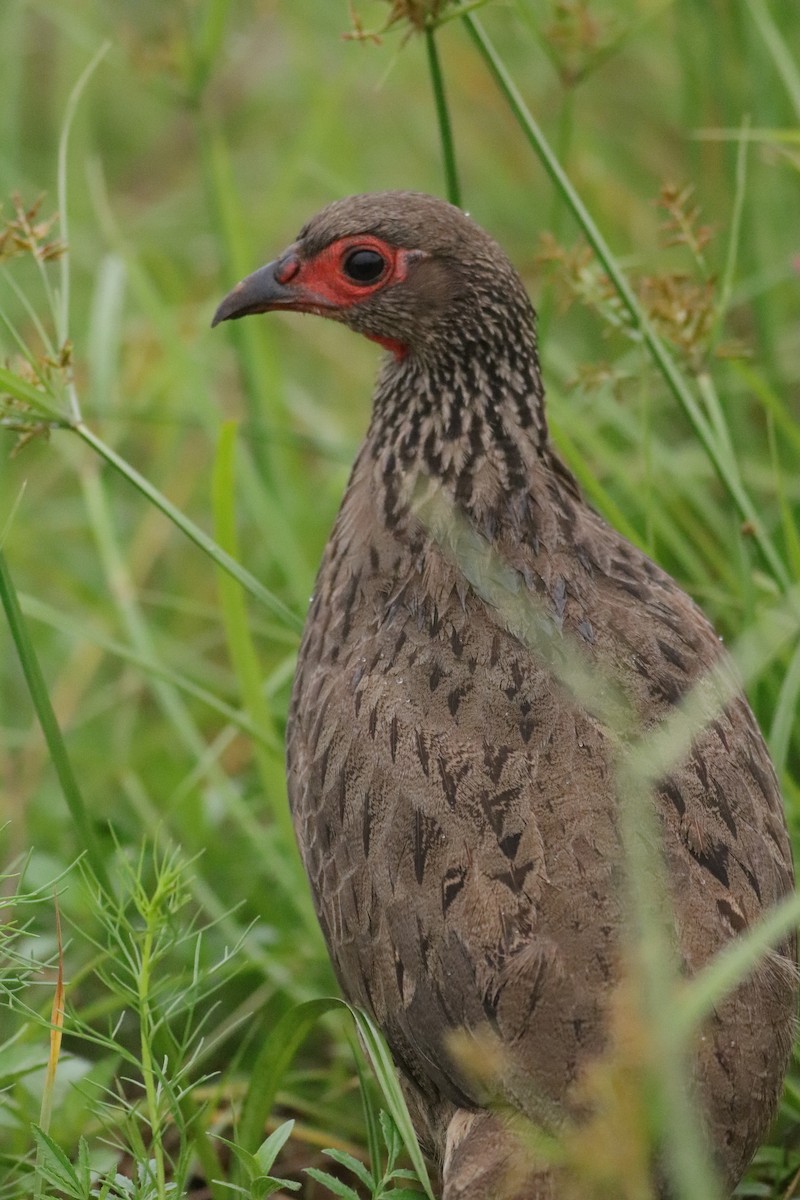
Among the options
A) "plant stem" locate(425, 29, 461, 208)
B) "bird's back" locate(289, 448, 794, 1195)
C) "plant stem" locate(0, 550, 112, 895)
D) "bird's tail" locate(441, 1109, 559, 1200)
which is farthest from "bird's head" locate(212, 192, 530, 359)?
"bird's tail" locate(441, 1109, 559, 1200)

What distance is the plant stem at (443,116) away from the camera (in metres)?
3.07

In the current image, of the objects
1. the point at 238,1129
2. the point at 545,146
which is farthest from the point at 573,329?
the point at 238,1129

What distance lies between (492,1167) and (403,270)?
1.55m

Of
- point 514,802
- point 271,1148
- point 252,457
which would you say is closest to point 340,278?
point 514,802

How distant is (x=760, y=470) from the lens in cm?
450

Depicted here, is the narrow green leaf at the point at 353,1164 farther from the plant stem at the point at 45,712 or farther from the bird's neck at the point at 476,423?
the bird's neck at the point at 476,423

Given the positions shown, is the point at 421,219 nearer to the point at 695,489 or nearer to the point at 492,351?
the point at 492,351

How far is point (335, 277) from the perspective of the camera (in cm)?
312

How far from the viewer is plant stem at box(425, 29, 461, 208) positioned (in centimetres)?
307

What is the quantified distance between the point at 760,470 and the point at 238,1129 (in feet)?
7.84

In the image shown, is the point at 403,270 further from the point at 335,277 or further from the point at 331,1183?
the point at 331,1183

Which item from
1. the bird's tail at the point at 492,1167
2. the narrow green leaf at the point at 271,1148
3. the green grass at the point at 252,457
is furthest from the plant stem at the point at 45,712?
the bird's tail at the point at 492,1167

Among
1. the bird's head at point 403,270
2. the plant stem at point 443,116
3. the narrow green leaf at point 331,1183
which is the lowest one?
the narrow green leaf at point 331,1183

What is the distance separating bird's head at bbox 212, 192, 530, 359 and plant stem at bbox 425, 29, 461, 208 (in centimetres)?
15
